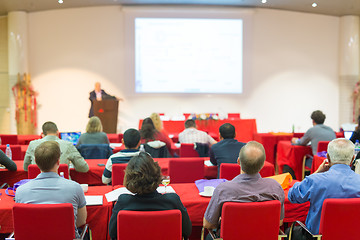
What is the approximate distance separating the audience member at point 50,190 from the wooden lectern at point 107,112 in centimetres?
698

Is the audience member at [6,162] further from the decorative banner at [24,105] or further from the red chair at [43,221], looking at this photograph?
the decorative banner at [24,105]

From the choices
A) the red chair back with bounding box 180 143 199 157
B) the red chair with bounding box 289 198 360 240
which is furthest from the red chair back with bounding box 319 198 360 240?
the red chair back with bounding box 180 143 199 157

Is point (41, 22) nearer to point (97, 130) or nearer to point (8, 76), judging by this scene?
point (8, 76)

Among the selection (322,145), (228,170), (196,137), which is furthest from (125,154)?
(322,145)

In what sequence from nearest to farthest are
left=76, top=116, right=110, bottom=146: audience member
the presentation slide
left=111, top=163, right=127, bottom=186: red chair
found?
left=111, top=163, right=127, bottom=186: red chair, left=76, top=116, right=110, bottom=146: audience member, the presentation slide

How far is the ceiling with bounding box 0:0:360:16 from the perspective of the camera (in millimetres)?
10539

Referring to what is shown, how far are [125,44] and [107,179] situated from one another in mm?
7972

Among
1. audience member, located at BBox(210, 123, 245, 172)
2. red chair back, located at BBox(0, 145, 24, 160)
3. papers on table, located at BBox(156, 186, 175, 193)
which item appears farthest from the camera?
red chair back, located at BBox(0, 145, 24, 160)

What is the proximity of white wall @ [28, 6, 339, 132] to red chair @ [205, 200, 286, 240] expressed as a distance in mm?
9201

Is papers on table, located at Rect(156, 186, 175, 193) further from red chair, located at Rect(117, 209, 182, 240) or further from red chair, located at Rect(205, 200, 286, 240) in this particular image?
red chair, located at Rect(117, 209, 182, 240)

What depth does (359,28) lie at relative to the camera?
1177 centimetres

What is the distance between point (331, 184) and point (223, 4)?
367 inches

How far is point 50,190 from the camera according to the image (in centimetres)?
262

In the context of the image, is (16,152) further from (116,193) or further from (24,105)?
(24,105)
